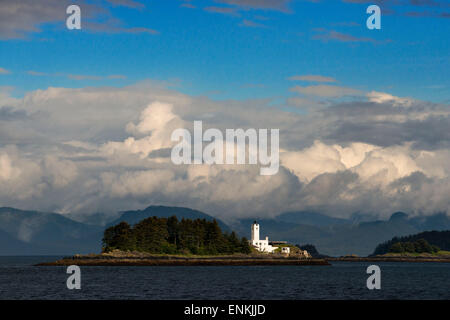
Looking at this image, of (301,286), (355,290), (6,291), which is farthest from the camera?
(301,286)

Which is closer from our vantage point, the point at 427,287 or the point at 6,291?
the point at 6,291

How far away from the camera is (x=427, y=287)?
13550cm
